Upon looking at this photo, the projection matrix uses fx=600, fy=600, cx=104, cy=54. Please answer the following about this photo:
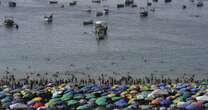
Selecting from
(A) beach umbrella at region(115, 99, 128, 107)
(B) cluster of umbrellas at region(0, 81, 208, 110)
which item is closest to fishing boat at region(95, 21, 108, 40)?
(B) cluster of umbrellas at region(0, 81, 208, 110)

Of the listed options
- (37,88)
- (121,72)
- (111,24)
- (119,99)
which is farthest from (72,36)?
(119,99)

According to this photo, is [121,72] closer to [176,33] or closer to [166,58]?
[166,58]

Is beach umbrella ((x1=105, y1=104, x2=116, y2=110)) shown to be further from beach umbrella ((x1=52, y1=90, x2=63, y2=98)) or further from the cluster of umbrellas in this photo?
beach umbrella ((x1=52, y1=90, x2=63, y2=98))

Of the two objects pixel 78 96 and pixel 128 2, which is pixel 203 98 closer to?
pixel 78 96

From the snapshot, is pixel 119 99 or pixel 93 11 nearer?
pixel 119 99

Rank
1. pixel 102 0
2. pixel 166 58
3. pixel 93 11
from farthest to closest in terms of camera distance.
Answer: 1. pixel 102 0
2. pixel 93 11
3. pixel 166 58

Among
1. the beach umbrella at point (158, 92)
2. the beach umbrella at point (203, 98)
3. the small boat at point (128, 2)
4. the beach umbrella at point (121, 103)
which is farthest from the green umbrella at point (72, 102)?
the small boat at point (128, 2)
